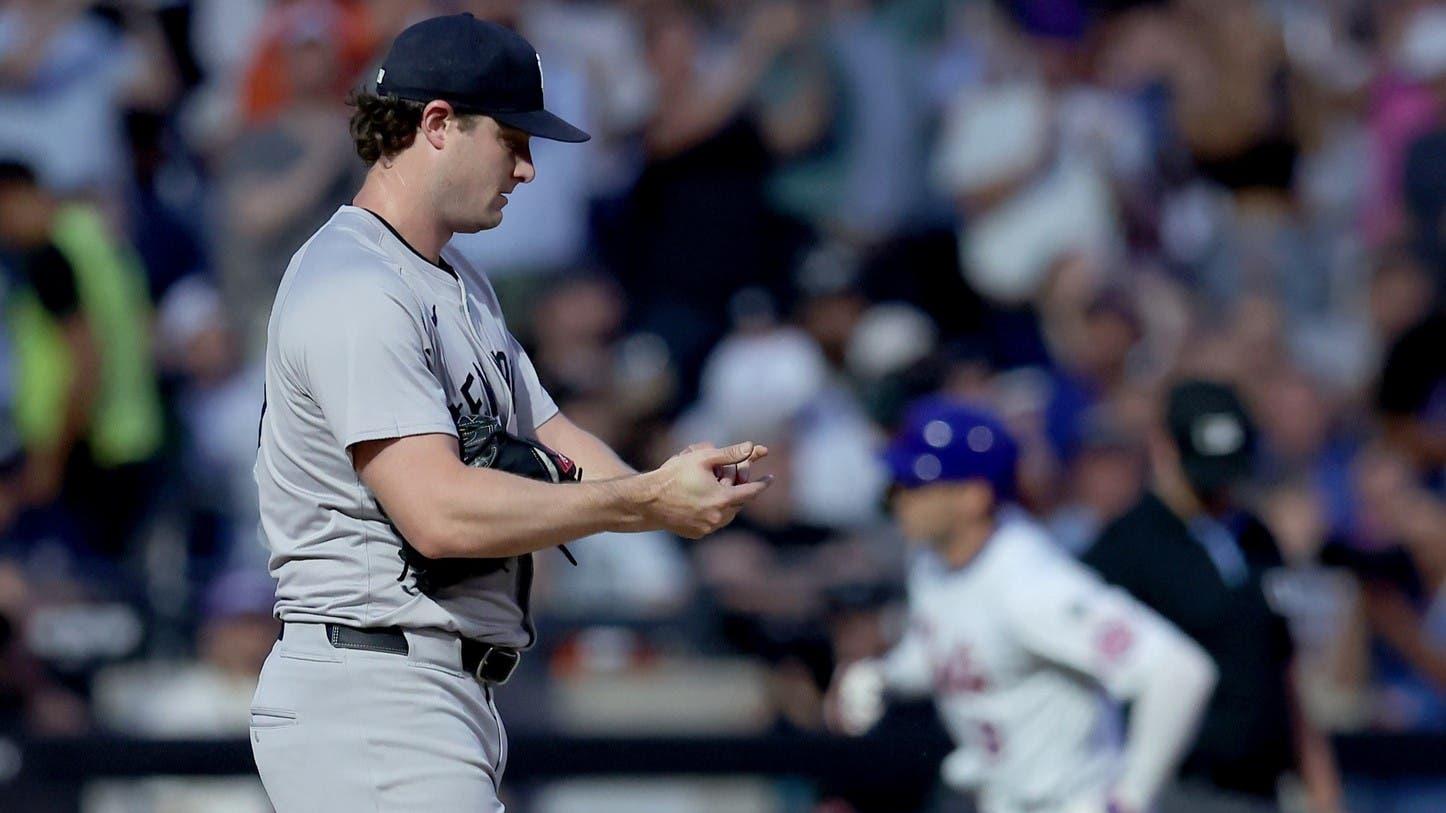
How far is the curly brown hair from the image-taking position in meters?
3.50

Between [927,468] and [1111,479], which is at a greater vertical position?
[927,468]

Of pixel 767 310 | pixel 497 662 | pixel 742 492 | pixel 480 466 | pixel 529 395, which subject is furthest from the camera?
pixel 767 310

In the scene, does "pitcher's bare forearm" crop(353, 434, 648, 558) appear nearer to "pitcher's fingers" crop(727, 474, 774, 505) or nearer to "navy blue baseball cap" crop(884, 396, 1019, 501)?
"pitcher's fingers" crop(727, 474, 774, 505)

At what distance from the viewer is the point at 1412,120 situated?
9.31 metres

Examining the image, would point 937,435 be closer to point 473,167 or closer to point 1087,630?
point 1087,630

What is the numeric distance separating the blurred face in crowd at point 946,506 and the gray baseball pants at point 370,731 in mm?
1933

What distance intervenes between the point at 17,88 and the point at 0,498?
1.87 meters

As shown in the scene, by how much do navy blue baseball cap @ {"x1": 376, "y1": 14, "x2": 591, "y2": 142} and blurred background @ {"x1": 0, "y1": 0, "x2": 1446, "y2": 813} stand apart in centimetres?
305

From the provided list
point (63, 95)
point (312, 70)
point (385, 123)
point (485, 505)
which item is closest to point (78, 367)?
point (63, 95)

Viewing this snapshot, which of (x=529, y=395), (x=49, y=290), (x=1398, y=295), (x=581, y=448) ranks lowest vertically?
(x=1398, y=295)

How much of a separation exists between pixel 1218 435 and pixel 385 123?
Answer: 2841 mm

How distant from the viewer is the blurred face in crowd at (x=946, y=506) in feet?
16.8

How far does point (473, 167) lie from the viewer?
11.5ft

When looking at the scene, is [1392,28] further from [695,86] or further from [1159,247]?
[695,86]
